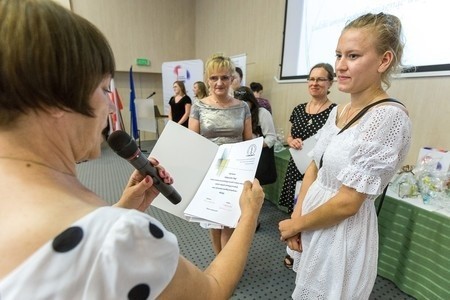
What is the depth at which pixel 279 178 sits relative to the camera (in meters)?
2.79

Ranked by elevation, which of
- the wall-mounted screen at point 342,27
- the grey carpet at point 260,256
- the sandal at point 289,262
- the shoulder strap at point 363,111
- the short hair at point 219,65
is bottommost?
the grey carpet at point 260,256

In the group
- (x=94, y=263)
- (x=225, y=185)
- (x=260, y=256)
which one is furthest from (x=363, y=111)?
(x=260, y=256)

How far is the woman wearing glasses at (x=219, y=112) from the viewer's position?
5.46 ft

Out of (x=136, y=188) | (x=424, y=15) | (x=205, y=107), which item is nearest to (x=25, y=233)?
(x=136, y=188)

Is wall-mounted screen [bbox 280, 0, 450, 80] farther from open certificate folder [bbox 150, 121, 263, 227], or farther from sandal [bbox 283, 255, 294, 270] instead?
sandal [bbox 283, 255, 294, 270]

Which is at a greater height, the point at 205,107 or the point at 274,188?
the point at 205,107

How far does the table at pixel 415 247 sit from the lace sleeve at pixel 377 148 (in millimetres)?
954

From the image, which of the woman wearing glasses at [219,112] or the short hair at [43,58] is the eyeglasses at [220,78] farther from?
the short hair at [43,58]

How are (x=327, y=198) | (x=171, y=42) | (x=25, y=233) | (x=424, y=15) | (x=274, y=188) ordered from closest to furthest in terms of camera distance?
(x=25, y=233) < (x=327, y=198) < (x=424, y=15) < (x=274, y=188) < (x=171, y=42)

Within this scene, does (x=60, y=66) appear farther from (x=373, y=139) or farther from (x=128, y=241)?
(x=373, y=139)

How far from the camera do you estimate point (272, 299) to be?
1.67 meters

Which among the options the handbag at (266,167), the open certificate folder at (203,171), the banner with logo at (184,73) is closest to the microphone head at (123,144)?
the open certificate folder at (203,171)

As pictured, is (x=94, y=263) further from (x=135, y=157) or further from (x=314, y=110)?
(x=314, y=110)

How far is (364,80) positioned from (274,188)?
6.99 feet
